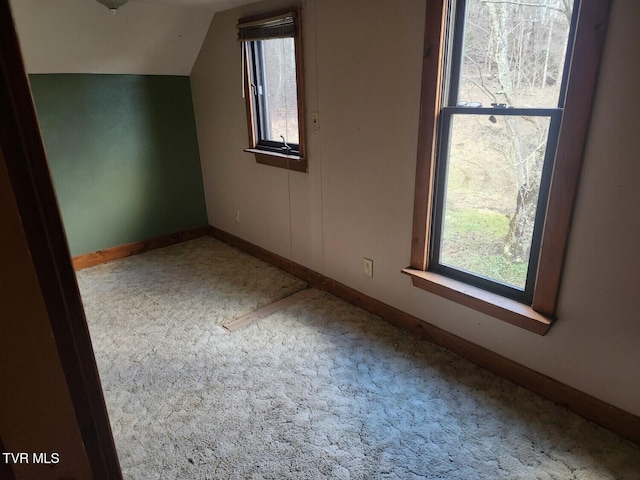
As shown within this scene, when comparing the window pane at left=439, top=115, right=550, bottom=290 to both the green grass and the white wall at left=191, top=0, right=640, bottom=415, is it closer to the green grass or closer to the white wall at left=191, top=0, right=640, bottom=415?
the green grass

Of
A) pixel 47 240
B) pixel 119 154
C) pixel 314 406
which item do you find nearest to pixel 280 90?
pixel 119 154

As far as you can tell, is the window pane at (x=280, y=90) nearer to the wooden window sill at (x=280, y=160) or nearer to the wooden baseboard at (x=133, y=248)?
the wooden window sill at (x=280, y=160)

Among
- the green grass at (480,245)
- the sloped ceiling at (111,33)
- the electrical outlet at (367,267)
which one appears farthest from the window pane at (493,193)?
the sloped ceiling at (111,33)

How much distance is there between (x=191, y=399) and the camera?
187 centimetres

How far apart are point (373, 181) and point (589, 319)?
1.23 metres

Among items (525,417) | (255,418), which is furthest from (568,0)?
(255,418)

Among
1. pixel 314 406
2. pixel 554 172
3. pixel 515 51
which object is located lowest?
pixel 314 406

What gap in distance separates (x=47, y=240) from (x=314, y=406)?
1.53 meters

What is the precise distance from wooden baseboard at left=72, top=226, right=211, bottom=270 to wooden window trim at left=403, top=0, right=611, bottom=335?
245 centimetres

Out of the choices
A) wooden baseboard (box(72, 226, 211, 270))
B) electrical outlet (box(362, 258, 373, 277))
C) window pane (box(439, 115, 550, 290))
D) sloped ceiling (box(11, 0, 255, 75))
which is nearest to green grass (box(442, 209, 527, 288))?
window pane (box(439, 115, 550, 290))

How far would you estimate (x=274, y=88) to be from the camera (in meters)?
2.93

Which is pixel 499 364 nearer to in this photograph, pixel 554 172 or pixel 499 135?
pixel 554 172

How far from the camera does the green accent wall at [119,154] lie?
3.11m

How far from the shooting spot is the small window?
2.62 metres
